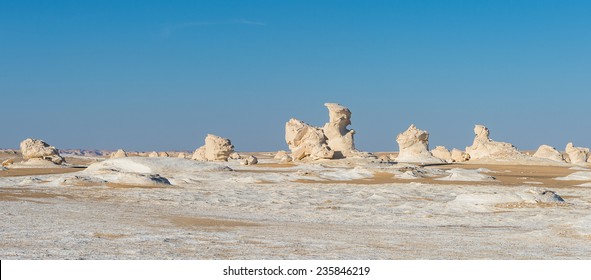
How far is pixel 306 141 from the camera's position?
55.5 m

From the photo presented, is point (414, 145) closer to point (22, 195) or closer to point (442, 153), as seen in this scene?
point (442, 153)

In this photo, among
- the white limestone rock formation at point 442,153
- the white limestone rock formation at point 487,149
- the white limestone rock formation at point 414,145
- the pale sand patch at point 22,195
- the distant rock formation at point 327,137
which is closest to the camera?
the pale sand patch at point 22,195

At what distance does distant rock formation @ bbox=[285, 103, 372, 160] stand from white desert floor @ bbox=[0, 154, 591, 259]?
1940 centimetres

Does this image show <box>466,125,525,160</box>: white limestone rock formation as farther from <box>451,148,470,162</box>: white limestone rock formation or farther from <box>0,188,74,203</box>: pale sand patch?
<box>0,188,74,203</box>: pale sand patch

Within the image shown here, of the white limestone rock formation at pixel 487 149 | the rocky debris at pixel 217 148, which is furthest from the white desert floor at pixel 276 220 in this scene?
the white limestone rock formation at pixel 487 149

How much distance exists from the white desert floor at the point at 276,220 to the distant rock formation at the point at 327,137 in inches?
764

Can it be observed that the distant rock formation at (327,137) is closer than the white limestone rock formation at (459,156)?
Yes

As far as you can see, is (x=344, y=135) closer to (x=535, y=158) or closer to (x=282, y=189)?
(x=535, y=158)

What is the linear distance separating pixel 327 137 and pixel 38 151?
1932 cm

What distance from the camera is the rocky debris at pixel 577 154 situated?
69.0 meters

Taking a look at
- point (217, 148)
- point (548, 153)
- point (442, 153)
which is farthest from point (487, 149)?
point (217, 148)

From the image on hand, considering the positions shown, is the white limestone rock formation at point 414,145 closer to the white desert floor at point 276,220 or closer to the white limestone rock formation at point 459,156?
the white limestone rock formation at point 459,156

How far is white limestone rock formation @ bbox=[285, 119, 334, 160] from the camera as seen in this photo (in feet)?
173
